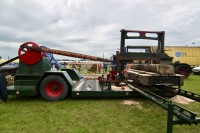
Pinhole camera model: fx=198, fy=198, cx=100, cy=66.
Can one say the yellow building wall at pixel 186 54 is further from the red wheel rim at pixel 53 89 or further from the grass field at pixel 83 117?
the red wheel rim at pixel 53 89

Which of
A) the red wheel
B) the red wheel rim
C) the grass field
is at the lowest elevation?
the grass field

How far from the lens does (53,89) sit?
6.31 meters

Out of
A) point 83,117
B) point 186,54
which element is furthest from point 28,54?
point 186,54

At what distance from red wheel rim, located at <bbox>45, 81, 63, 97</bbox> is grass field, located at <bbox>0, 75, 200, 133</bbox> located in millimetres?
341

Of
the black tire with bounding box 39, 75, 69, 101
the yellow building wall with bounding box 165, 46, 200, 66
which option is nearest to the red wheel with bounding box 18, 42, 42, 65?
the black tire with bounding box 39, 75, 69, 101

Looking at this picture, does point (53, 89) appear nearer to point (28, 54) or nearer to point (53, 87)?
point (53, 87)

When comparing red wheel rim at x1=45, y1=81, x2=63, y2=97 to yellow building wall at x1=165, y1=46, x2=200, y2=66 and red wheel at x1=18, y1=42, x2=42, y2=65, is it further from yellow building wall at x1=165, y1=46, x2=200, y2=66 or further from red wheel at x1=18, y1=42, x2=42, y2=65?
yellow building wall at x1=165, y1=46, x2=200, y2=66

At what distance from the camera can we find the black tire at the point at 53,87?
620 centimetres

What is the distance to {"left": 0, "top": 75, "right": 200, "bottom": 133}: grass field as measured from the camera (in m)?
3.92

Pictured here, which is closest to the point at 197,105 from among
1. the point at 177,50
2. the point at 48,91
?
the point at 48,91

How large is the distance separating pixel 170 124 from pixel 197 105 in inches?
127

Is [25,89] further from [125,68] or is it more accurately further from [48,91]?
[125,68]

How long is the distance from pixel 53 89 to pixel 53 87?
8cm

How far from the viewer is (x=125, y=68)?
852 cm
